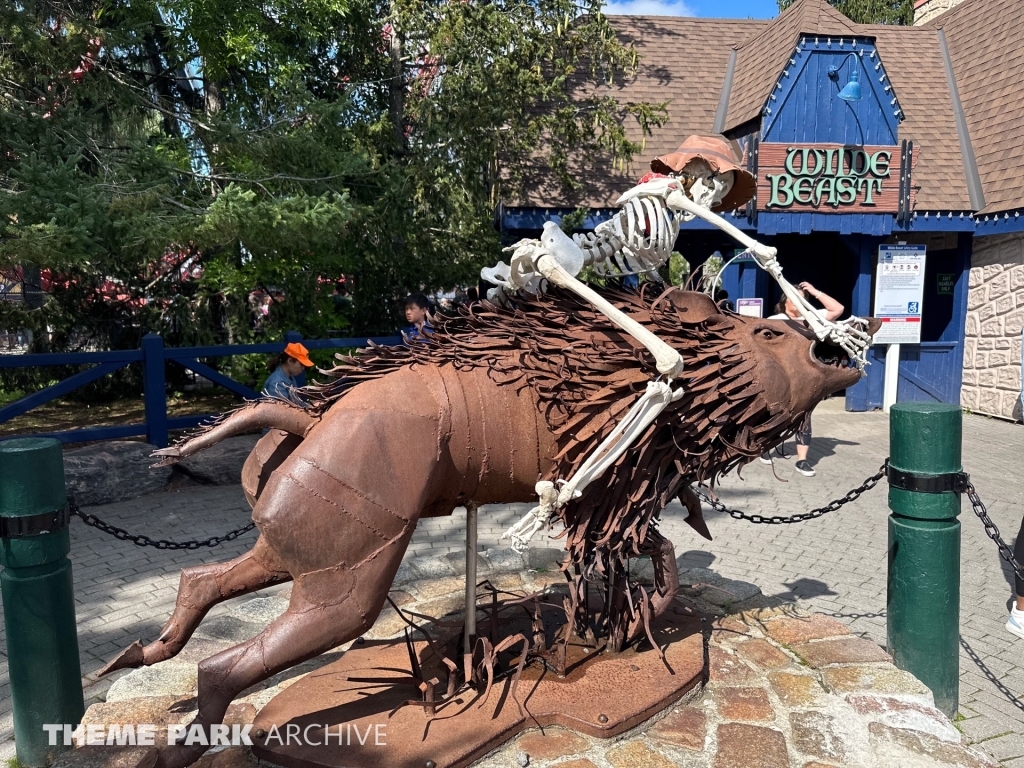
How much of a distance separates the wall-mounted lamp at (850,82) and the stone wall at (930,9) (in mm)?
5586

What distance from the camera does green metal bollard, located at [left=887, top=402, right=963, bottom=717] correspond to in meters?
3.11

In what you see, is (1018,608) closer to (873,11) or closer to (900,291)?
(900,291)

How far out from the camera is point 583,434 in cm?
276

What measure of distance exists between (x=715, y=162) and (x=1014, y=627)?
10.3ft

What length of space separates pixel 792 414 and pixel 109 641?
369 centimetres

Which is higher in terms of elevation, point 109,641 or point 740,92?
point 740,92

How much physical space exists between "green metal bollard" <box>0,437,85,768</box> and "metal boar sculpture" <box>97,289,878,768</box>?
272 millimetres

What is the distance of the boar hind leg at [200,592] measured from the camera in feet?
8.94

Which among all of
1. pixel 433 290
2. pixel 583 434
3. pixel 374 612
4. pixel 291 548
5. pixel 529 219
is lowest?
pixel 374 612

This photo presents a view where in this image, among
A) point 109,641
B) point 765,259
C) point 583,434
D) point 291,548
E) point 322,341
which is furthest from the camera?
point 322,341

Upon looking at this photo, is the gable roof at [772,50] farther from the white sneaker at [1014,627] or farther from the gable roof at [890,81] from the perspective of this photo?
the white sneaker at [1014,627]

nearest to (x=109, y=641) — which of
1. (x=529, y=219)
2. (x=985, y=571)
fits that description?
(x=985, y=571)

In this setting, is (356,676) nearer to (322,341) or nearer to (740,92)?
(322,341)

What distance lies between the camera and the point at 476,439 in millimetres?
2713
